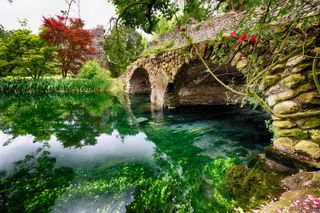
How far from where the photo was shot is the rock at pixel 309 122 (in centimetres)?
379

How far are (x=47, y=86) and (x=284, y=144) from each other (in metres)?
19.2

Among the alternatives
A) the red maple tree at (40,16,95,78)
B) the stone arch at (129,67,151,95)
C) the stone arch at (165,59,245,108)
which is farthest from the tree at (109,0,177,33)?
the red maple tree at (40,16,95,78)

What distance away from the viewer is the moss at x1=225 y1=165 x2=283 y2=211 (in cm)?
320

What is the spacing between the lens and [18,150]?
19.8 ft

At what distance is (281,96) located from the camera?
4.19 metres

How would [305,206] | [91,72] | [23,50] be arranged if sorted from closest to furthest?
1. [305,206]
2. [23,50]
3. [91,72]

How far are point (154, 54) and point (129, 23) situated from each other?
7.31 metres

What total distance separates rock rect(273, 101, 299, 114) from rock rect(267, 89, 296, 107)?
8 centimetres

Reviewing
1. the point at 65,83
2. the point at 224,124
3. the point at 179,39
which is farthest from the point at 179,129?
the point at 65,83

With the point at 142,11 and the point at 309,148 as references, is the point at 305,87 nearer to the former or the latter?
the point at 309,148

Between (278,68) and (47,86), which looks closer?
(278,68)

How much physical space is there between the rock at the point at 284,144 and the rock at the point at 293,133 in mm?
78

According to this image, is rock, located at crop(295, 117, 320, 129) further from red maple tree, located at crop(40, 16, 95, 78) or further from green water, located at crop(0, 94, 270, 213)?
red maple tree, located at crop(40, 16, 95, 78)

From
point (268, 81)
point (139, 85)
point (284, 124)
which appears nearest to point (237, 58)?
point (268, 81)
